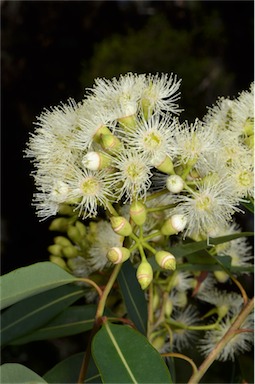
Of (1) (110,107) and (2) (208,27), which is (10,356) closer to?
(1) (110,107)

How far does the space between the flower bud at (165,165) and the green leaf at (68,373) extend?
334 millimetres

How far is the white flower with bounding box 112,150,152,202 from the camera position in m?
0.81

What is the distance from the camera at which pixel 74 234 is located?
1.04 metres

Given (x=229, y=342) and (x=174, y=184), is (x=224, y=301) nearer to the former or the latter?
(x=229, y=342)

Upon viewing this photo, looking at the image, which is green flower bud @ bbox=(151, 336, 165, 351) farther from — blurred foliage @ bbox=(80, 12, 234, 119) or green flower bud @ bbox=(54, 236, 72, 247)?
blurred foliage @ bbox=(80, 12, 234, 119)

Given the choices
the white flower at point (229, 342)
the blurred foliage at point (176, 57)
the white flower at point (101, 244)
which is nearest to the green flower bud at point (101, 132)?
the white flower at point (101, 244)

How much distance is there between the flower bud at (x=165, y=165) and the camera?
0.83 meters

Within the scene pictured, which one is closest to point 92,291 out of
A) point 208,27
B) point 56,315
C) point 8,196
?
point 56,315

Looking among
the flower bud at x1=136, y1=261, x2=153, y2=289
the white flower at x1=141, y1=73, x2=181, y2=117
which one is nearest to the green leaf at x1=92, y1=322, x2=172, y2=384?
the flower bud at x1=136, y1=261, x2=153, y2=289

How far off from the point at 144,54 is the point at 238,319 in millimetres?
1213

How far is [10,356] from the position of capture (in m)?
1.30

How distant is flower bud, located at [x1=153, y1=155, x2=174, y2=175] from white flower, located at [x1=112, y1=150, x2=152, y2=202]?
0.01 m

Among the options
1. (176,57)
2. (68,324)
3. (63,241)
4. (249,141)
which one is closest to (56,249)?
(63,241)

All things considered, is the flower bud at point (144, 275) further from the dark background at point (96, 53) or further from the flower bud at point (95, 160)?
the dark background at point (96, 53)
